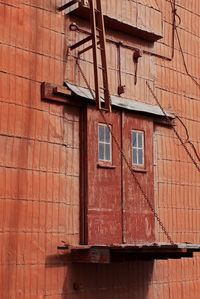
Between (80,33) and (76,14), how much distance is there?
379 mm

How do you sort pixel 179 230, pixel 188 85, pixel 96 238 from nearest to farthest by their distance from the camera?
pixel 96 238 → pixel 179 230 → pixel 188 85

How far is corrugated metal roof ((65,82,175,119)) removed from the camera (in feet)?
36.0

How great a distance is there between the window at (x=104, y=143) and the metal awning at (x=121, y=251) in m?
1.90

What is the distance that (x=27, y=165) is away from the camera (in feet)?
33.3

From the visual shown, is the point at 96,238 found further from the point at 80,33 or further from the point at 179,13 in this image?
the point at 179,13

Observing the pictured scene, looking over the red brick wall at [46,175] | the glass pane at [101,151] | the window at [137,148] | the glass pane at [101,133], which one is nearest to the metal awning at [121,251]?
the red brick wall at [46,175]

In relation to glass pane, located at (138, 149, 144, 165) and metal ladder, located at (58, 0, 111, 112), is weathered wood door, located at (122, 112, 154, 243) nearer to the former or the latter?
glass pane, located at (138, 149, 144, 165)

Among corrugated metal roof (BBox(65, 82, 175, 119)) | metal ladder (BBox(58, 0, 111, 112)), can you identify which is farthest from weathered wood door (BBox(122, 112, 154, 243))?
metal ladder (BBox(58, 0, 111, 112))

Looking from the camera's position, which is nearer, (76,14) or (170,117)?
(76,14)

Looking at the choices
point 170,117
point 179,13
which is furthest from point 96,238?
point 179,13

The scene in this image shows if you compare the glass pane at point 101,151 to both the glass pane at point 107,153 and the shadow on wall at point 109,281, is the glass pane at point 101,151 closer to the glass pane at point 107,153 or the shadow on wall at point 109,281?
the glass pane at point 107,153

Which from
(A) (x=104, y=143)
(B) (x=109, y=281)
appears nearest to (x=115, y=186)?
(A) (x=104, y=143)

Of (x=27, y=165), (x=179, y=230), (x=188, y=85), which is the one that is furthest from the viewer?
(x=188, y=85)

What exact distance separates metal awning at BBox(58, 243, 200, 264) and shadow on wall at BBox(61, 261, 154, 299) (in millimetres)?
358
